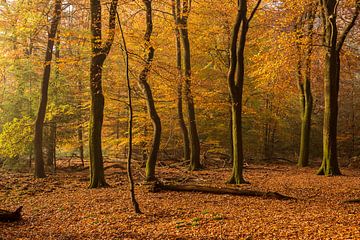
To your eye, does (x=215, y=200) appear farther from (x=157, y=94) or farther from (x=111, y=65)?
(x=111, y=65)

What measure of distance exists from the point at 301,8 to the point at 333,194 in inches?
396

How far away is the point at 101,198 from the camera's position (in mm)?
10023

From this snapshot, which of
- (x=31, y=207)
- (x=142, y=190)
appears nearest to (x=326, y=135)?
(x=142, y=190)

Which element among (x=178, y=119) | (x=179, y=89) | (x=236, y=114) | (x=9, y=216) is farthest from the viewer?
(x=178, y=119)

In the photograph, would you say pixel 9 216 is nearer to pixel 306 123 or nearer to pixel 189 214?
pixel 189 214

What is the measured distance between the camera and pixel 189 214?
296 inches

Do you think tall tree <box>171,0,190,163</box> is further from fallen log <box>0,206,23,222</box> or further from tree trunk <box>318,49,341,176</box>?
fallen log <box>0,206,23,222</box>

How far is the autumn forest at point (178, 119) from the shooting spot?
7469 millimetres

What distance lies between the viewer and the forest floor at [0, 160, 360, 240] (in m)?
5.89

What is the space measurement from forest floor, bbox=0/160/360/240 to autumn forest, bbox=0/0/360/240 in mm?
52

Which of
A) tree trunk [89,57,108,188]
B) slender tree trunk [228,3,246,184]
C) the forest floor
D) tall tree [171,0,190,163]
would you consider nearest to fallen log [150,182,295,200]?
the forest floor

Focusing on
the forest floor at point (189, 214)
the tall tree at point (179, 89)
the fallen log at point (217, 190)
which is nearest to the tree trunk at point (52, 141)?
the forest floor at point (189, 214)

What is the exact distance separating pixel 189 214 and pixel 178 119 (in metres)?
9.96

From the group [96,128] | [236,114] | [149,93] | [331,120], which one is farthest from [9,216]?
[331,120]
